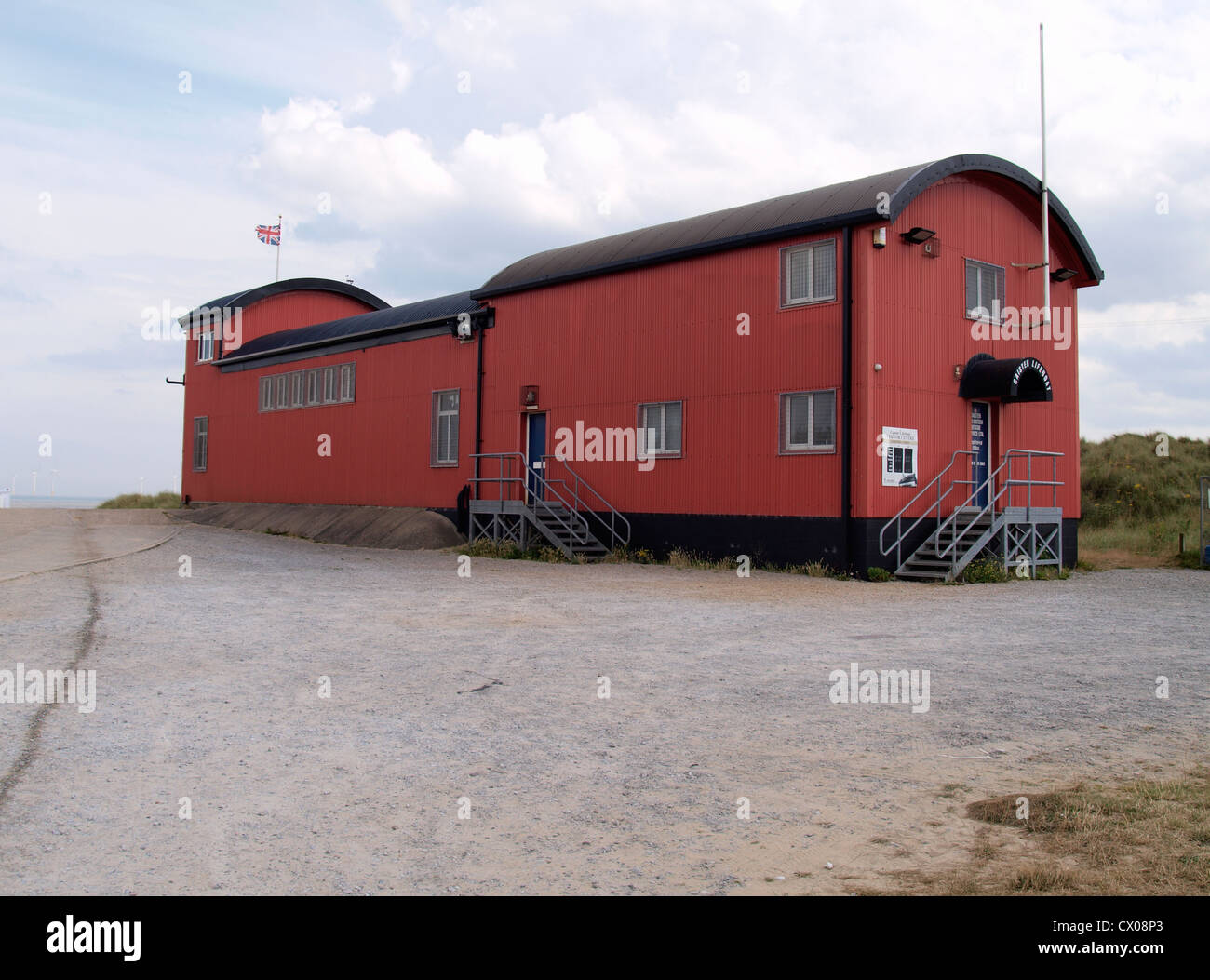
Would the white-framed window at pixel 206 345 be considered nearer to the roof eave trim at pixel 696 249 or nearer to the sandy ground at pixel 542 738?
the roof eave trim at pixel 696 249

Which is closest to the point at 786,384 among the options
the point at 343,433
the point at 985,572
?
the point at 985,572

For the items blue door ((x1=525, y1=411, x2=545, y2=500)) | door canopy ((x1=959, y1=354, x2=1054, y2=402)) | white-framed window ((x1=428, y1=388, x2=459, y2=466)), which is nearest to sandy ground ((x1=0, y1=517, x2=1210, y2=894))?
door canopy ((x1=959, y1=354, x2=1054, y2=402))

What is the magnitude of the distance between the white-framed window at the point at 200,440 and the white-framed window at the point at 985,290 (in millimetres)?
26463

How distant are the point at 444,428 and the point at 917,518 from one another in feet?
40.2

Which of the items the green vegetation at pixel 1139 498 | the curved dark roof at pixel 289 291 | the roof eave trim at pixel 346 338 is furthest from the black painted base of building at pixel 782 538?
the curved dark roof at pixel 289 291

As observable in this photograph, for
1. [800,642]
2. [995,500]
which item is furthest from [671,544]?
[800,642]

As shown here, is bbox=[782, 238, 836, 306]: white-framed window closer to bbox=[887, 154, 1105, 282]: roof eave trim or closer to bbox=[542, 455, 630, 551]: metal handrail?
bbox=[887, 154, 1105, 282]: roof eave trim

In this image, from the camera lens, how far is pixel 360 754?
6035 millimetres

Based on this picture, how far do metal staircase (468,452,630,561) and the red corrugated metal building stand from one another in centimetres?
7

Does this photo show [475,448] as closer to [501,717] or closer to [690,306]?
[690,306]

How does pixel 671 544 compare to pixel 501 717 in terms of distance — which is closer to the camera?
pixel 501 717

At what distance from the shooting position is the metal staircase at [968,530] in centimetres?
1712

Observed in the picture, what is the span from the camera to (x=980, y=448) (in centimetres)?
1956

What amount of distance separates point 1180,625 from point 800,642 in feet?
15.5
